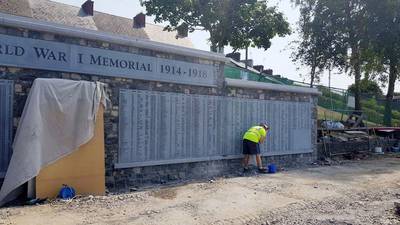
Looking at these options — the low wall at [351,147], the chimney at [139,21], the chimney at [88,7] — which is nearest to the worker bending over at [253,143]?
the low wall at [351,147]

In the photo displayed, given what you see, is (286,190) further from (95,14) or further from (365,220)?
(95,14)

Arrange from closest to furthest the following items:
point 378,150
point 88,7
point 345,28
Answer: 1. point 378,150
2. point 345,28
3. point 88,7

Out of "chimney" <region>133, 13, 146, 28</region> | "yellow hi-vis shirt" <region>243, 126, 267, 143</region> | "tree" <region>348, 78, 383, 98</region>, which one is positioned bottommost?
"yellow hi-vis shirt" <region>243, 126, 267, 143</region>

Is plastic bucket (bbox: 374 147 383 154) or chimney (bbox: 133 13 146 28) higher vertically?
chimney (bbox: 133 13 146 28)

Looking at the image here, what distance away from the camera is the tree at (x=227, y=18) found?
77.2 ft

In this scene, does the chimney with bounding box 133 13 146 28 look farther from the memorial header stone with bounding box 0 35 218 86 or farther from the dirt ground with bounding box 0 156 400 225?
the dirt ground with bounding box 0 156 400 225

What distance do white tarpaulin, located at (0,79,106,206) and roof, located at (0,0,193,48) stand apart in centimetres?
1634

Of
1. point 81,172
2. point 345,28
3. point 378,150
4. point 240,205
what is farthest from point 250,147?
point 345,28

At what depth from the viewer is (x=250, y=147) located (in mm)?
11680

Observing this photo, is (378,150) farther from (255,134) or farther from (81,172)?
(81,172)

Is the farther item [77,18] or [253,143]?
[77,18]

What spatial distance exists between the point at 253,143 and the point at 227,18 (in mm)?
13574

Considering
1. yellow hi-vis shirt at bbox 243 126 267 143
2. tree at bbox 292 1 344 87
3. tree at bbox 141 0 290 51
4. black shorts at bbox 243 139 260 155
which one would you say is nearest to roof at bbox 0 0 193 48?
tree at bbox 141 0 290 51

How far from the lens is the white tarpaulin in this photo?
286 inches
